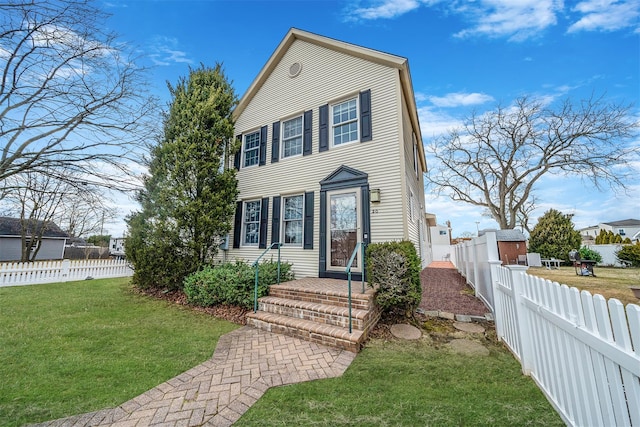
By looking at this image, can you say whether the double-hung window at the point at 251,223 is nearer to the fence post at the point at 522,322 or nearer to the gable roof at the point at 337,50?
the gable roof at the point at 337,50

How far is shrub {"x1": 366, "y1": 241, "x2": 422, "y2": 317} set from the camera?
15.6ft

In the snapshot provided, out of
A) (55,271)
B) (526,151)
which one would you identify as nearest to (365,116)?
(55,271)

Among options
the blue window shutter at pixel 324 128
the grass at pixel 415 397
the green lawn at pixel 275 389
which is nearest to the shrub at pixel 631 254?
the green lawn at pixel 275 389

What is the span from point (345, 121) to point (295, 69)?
3111 millimetres

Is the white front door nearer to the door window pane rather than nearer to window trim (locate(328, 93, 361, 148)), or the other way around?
the door window pane

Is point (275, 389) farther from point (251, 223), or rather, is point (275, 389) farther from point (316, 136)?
point (316, 136)

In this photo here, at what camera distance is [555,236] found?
14.4 m

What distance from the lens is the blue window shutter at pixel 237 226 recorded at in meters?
9.13

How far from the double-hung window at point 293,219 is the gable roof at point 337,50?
459cm

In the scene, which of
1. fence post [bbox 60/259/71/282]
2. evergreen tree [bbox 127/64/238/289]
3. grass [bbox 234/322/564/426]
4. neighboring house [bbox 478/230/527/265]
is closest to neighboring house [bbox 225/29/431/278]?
evergreen tree [bbox 127/64/238/289]

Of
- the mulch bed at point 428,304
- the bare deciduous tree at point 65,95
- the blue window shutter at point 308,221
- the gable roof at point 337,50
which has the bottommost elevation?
the mulch bed at point 428,304

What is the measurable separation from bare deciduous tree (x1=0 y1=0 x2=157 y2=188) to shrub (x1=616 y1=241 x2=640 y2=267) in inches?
801

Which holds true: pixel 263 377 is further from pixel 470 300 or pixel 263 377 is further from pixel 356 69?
pixel 356 69

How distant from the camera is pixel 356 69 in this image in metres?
7.71
